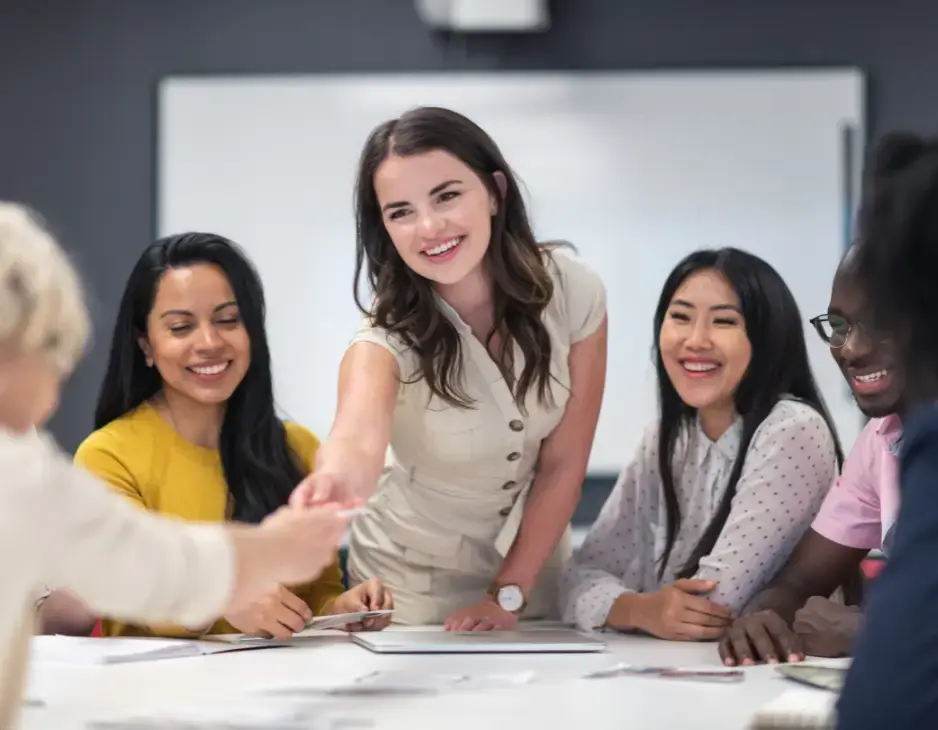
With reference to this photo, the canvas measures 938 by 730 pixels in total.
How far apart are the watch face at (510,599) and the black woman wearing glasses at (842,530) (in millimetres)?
381

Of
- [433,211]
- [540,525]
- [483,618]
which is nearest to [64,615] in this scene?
[483,618]

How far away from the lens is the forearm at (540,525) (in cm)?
215

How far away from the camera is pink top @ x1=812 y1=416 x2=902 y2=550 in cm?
192

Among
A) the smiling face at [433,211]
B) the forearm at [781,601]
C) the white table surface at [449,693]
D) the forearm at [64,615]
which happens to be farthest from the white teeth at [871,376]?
the forearm at [64,615]

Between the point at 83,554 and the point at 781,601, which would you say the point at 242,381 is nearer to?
the point at 781,601

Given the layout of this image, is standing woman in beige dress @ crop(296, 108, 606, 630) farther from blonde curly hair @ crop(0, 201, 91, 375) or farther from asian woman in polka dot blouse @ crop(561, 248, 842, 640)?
blonde curly hair @ crop(0, 201, 91, 375)

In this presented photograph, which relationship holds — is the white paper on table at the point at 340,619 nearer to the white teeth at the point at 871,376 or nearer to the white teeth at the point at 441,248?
the white teeth at the point at 441,248

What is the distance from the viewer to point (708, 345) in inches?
84.0

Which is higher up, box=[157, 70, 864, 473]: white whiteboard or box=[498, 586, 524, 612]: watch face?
box=[157, 70, 864, 473]: white whiteboard

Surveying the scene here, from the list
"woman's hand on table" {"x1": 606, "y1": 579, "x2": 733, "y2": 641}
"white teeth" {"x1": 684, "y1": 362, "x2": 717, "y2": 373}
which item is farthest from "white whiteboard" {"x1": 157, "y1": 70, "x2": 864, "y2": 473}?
"woman's hand on table" {"x1": 606, "y1": 579, "x2": 733, "y2": 641}

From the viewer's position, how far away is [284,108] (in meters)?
4.59

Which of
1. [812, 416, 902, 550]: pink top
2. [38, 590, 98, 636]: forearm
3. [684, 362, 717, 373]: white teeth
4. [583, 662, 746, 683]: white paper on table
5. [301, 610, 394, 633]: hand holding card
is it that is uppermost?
[684, 362, 717, 373]: white teeth

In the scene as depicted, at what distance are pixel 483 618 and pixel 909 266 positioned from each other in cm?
117

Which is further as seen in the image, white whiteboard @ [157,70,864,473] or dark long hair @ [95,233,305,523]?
white whiteboard @ [157,70,864,473]
